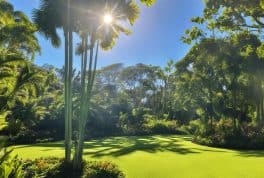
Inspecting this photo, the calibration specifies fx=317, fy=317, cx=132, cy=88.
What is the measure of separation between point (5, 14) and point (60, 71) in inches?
2110

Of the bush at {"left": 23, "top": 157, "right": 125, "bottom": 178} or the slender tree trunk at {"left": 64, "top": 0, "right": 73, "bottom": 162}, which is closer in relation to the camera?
the bush at {"left": 23, "top": 157, "right": 125, "bottom": 178}

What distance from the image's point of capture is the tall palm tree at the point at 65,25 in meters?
12.8

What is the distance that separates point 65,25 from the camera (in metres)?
13.2

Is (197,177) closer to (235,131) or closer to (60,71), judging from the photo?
(235,131)

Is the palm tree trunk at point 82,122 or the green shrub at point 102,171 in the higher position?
the palm tree trunk at point 82,122

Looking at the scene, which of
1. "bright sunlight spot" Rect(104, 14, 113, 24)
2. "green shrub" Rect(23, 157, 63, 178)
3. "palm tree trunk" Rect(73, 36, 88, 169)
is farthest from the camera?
"bright sunlight spot" Rect(104, 14, 113, 24)

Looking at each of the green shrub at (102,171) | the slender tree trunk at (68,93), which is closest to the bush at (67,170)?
the green shrub at (102,171)

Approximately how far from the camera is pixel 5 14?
1728 cm

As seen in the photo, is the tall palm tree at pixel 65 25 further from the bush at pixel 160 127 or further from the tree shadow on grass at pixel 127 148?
the bush at pixel 160 127

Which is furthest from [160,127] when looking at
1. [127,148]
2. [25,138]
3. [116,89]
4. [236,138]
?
[116,89]

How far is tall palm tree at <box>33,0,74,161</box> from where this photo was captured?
505 inches

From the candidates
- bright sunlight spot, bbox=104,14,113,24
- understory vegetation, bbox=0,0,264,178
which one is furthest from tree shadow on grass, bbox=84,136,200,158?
bright sunlight spot, bbox=104,14,113,24

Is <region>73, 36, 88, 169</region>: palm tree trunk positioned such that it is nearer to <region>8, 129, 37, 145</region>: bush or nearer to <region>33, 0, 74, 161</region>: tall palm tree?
<region>33, 0, 74, 161</region>: tall palm tree

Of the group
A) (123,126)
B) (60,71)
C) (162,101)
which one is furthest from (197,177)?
(60,71)
